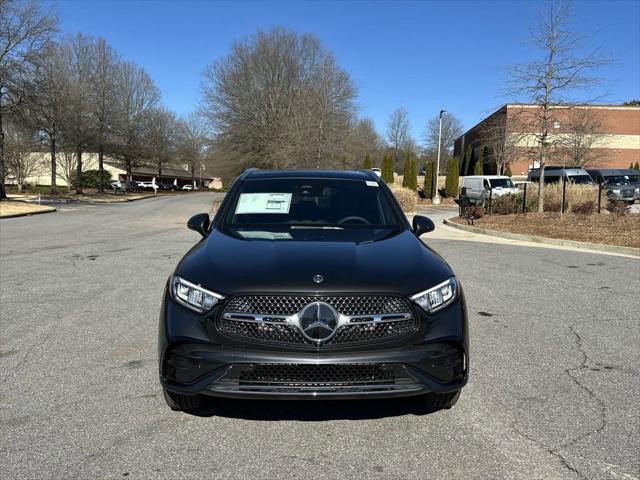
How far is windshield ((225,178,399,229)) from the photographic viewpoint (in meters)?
4.36

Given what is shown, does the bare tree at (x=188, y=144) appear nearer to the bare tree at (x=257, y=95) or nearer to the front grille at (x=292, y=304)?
the bare tree at (x=257, y=95)

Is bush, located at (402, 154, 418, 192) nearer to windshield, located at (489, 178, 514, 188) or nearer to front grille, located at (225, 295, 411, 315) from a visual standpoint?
windshield, located at (489, 178, 514, 188)

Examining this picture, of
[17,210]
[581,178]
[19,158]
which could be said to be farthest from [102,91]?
[581,178]

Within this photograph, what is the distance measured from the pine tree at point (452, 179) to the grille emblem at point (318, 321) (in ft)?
142

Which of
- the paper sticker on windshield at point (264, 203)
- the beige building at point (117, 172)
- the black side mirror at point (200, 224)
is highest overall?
the beige building at point (117, 172)

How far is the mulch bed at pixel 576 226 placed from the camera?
47.6ft

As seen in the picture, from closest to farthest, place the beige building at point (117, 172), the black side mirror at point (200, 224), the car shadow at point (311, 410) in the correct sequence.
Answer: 1. the car shadow at point (311, 410)
2. the black side mirror at point (200, 224)
3. the beige building at point (117, 172)

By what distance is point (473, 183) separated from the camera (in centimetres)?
3588

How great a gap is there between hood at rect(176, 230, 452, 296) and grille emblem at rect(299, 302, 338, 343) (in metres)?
0.09

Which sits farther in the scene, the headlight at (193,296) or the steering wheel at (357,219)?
the steering wheel at (357,219)

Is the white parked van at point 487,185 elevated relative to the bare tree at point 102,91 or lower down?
lower down

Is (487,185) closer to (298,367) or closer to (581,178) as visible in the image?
(581,178)

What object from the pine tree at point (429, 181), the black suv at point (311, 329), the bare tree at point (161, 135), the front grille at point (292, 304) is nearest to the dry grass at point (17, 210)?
the black suv at point (311, 329)

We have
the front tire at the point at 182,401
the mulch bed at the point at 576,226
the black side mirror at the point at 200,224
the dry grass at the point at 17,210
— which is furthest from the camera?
the dry grass at the point at 17,210
